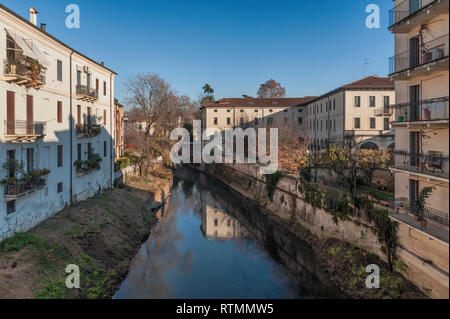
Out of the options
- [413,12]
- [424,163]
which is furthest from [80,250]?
[413,12]

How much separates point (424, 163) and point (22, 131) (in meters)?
15.0

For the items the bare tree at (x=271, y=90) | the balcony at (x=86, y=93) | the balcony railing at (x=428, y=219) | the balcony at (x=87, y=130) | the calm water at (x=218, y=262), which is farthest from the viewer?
the bare tree at (x=271, y=90)

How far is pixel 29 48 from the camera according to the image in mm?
13391

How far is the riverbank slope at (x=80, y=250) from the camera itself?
10.2 meters

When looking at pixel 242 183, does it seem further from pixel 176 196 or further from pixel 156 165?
pixel 156 165

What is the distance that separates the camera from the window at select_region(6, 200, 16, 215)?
12.1m

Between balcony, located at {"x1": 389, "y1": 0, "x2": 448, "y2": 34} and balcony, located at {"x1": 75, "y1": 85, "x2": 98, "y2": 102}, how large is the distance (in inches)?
650

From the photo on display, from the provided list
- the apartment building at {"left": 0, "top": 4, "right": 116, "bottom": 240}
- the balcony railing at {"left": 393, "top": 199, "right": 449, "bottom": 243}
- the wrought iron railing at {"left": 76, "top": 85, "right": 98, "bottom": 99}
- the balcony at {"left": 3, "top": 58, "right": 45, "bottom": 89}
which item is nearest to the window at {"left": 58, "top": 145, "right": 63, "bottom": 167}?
the apartment building at {"left": 0, "top": 4, "right": 116, "bottom": 240}

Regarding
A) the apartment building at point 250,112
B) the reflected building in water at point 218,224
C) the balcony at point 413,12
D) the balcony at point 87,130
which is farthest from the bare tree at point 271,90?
the balcony at point 413,12

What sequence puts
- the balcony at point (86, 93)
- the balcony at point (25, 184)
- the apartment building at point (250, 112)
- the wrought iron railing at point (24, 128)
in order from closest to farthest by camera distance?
the balcony at point (25, 184)
the wrought iron railing at point (24, 128)
the balcony at point (86, 93)
the apartment building at point (250, 112)

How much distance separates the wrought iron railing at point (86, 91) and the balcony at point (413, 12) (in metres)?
16.5

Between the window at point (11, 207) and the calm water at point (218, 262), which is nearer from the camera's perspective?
the window at point (11, 207)

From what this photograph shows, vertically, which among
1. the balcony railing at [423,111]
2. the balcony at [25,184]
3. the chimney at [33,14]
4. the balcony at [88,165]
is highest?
the chimney at [33,14]

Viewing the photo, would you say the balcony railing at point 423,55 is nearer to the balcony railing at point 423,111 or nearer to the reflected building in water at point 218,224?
the balcony railing at point 423,111
